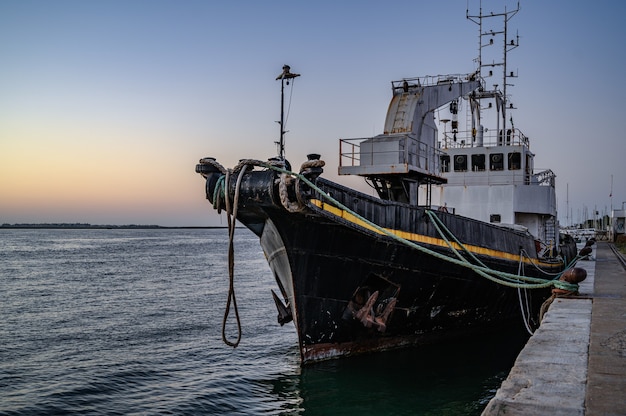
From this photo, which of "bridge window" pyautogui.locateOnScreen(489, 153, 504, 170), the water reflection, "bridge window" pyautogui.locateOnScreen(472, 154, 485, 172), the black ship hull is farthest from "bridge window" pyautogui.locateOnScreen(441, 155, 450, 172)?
the water reflection

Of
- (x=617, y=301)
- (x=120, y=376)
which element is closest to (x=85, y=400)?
(x=120, y=376)

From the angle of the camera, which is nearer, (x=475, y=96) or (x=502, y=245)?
(x=502, y=245)

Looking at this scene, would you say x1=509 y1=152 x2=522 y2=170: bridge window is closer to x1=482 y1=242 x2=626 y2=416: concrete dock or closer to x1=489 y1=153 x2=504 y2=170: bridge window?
x1=489 y1=153 x2=504 y2=170: bridge window

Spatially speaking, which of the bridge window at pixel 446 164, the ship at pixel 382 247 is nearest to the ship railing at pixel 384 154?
the ship at pixel 382 247

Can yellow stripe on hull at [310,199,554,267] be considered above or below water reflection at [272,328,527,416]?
above

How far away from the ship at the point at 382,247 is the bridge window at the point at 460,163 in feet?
12.5

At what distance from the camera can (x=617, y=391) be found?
4.72 m

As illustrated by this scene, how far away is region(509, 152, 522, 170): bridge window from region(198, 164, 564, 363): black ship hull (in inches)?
251

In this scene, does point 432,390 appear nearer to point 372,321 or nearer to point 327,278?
point 372,321

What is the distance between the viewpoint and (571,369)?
18.0 feet

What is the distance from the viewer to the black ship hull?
29.8 feet

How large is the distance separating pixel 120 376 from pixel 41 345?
4.37m

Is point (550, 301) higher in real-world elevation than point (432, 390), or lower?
higher

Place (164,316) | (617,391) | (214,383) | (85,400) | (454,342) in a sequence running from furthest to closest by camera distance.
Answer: (164,316) → (454,342) → (214,383) → (85,400) → (617,391)
